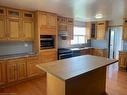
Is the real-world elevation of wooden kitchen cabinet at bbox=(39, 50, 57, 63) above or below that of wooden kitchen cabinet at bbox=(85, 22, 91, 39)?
below

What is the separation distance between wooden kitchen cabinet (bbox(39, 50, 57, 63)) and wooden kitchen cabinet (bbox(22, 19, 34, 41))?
2.45 feet

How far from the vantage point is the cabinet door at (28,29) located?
13.5 feet

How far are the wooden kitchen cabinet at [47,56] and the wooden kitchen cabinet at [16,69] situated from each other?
0.71 meters

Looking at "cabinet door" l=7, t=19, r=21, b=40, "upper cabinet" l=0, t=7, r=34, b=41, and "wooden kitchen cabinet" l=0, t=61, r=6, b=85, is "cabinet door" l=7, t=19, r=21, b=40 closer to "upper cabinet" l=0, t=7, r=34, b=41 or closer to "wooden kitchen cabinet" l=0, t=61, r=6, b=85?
"upper cabinet" l=0, t=7, r=34, b=41

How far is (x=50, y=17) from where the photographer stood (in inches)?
174

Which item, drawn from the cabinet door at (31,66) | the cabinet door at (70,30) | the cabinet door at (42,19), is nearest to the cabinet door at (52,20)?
the cabinet door at (42,19)

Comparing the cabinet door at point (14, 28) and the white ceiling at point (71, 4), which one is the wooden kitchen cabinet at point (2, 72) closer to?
the cabinet door at point (14, 28)

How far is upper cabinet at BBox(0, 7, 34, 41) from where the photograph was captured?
3.63 m

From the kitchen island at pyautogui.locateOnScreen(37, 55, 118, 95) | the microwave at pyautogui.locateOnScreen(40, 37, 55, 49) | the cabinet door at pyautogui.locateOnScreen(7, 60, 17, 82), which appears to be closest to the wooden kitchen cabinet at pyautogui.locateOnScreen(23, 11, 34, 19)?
the microwave at pyautogui.locateOnScreen(40, 37, 55, 49)

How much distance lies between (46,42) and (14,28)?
1.27 m

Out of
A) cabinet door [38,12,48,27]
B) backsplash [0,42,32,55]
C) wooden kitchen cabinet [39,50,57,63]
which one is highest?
cabinet door [38,12,48,27]

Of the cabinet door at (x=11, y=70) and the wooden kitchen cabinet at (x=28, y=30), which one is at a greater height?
the wooden kitchen cabinet at (x=28, y=30)

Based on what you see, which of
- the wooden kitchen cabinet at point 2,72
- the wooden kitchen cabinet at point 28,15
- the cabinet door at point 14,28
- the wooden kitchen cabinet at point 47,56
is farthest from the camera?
the wooden kitchen cabinet at point 47,56

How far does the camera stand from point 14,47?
4125mm
